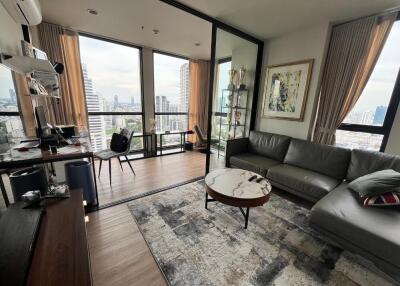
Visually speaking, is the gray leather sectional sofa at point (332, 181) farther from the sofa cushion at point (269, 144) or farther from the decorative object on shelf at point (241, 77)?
the decorative object on shelf at point (241, 77)

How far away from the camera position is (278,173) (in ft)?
7.91

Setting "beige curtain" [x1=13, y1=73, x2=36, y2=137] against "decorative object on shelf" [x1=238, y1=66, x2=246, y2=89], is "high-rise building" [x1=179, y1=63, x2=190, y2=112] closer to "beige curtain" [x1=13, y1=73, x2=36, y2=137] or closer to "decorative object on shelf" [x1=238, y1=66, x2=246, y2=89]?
"decorative object on shelf" [x1=238, y1=66, x2=246, y2=89]

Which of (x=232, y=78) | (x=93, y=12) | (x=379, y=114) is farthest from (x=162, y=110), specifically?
(x=379, y=114)

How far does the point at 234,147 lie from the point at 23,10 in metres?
3.23

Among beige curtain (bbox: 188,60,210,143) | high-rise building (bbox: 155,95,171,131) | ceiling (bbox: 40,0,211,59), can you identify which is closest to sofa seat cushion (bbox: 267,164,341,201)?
ceiling (bbox: 40,0,211,59)

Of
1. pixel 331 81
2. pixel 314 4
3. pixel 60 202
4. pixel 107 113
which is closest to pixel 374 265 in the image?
pixel 331 81

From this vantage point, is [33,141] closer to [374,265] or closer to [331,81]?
[374,265]

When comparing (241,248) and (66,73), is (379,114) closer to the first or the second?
(241,248)

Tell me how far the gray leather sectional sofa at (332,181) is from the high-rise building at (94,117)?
2906 mm

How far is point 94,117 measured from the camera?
3.74m

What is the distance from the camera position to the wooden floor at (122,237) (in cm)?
133

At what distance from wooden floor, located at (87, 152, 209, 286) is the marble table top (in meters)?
0.90

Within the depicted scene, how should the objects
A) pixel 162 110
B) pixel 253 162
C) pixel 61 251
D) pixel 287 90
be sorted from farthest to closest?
1. pixel 162 110
2. pixel 287 90
3. pixel 253 162
4. pixel 61 251

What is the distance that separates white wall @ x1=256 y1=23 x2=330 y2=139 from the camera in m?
2.56
